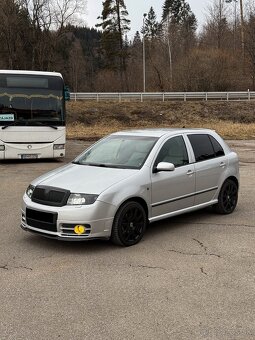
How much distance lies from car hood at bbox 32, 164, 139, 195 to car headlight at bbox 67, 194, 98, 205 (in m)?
0.06

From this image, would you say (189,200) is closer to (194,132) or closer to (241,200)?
(194,132)

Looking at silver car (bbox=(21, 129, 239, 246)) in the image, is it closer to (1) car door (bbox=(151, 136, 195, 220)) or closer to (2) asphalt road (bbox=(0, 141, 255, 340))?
(1) car door (bbox=(151, 136, 195, 220))

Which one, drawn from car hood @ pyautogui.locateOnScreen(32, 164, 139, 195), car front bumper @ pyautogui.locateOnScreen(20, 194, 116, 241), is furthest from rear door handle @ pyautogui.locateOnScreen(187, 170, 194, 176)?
car front bumper @ pyautogui.locateOnScreen(20, 194, 116, 241)

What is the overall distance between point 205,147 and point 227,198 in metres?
1.04

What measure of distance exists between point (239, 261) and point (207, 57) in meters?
49.7

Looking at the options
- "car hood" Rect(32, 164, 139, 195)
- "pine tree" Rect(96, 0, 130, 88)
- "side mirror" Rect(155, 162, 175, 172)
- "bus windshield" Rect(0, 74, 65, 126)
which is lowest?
"car hood" Rect(32, 164, 139, 195)

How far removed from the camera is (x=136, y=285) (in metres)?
5.04

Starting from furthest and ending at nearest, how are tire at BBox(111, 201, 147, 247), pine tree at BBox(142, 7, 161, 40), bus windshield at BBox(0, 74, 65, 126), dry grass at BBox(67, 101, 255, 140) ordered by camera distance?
pine tree at BBox(142, 7, 161, 40)
dry grass at BBox(67, 101, 255, 140)
bus windshield at BBox(0, 74, 65, 126)
tire at BBox(111, 201, 147, 247)

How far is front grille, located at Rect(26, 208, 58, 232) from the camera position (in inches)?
242

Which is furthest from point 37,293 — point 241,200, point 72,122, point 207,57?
point 207,57

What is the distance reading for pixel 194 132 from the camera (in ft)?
26.8

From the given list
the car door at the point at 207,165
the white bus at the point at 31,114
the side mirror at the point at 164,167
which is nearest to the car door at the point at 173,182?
the side mirror at the point at 164,167

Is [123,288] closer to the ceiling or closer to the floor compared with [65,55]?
closer to the floor

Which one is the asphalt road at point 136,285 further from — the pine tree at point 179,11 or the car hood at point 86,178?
the pine tree at point 179,11
